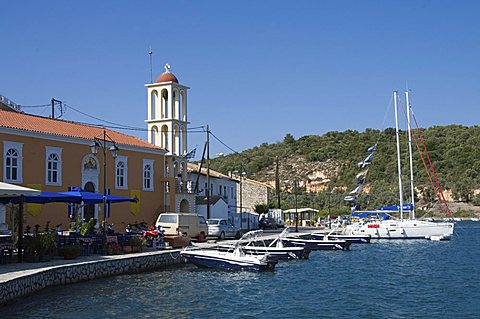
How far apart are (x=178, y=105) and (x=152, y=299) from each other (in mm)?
28590

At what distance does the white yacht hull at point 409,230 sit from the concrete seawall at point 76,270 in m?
27.0

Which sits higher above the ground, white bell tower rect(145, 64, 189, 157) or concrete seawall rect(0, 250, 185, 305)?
white bell tower rect(145, 64, 189, 157)

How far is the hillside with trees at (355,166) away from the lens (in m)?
100

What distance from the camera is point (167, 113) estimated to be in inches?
1874

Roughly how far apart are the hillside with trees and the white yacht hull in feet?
110

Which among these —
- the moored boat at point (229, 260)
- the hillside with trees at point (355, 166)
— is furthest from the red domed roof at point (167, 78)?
the hillside with trees at point (355, 166)

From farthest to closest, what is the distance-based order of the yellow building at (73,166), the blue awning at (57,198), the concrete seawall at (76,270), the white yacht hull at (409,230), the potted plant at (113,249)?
the white yacht hull at (409,230)
the yellow building at (73,166)
the potted plant at (113,249)
the blue awning at (57,198)
the concrete seawall at (76,270)

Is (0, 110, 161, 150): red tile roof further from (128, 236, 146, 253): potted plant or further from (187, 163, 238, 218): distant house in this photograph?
(187, 163, 238, 218): distant house

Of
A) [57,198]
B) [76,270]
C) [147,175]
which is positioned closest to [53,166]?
[147,175]

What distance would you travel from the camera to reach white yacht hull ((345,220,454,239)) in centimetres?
5138

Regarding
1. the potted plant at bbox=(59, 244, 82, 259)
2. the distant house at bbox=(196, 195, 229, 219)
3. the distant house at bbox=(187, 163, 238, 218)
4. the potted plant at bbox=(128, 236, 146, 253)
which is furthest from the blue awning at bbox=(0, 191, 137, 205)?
the distant house at bbox=(187, 163, 238, 218)

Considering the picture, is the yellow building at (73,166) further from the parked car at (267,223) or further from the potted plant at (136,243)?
the parked car at (267,223)

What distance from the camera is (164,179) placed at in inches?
1726

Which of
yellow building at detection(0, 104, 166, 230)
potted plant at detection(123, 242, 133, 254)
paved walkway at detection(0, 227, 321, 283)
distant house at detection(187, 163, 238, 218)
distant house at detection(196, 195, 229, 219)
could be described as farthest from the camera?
distant house at detection(187, 163, 238, 218)
